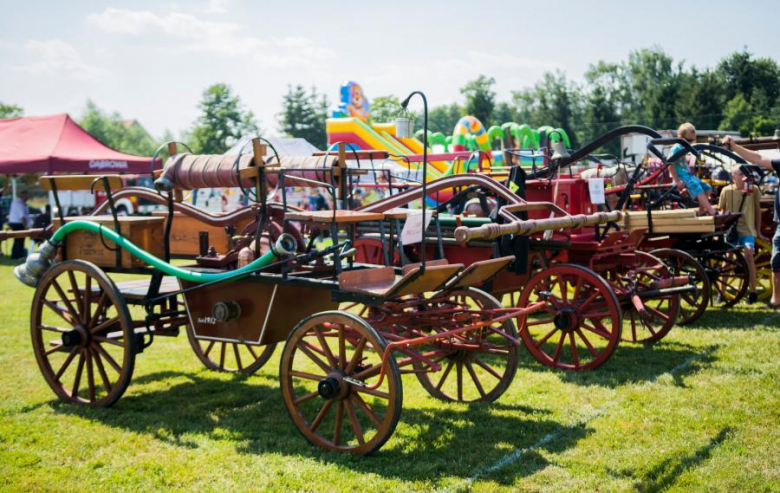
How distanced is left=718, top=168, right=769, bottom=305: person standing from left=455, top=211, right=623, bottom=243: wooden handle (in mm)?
3367

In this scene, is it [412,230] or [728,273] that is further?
[728,273]

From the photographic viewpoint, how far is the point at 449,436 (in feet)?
15.0

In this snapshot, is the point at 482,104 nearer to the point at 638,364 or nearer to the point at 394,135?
the point at 394,135

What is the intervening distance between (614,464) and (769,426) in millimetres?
1195

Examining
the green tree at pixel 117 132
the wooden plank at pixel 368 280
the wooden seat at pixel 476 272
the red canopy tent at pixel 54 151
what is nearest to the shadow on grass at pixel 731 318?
the wooden seat at pixel 476 272

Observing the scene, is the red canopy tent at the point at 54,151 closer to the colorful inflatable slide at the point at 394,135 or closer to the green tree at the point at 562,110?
the colorful inflatable slide at the point at 394,135

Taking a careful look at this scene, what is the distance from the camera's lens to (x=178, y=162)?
5.32 metres

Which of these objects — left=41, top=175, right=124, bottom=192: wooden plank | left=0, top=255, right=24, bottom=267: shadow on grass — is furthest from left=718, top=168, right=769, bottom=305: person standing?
left=0, top=255, right=24, bottom=267: shadow on grass

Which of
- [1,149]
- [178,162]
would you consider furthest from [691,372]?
[1,149]

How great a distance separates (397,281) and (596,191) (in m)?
3.13

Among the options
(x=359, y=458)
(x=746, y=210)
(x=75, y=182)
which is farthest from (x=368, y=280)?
(x=746, y=210)

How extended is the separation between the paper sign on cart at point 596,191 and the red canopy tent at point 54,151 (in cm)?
1356

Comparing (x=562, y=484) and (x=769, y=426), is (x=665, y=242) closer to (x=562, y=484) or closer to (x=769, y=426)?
(x=769, y=426)

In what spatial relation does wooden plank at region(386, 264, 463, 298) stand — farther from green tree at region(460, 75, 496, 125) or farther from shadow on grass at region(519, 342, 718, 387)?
green tree at region(460, 75, 496, 125)
